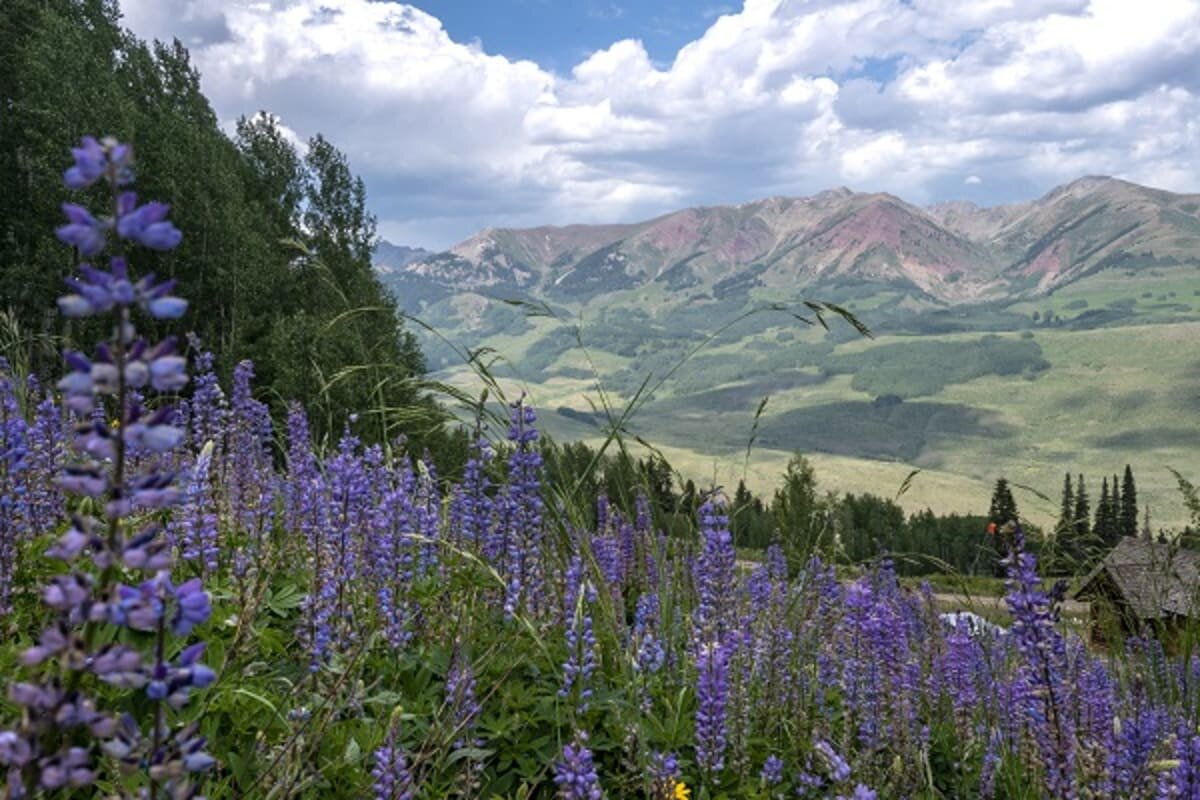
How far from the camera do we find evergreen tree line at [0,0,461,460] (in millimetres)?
36125

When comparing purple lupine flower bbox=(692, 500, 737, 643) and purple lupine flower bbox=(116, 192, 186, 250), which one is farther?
purple lupine flower bbox=(692, 500, 737, 643)

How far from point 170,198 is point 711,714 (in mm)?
42700

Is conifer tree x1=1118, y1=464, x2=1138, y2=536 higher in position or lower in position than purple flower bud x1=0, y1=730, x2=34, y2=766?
lower

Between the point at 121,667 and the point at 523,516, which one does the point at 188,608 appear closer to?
the point at 121,667

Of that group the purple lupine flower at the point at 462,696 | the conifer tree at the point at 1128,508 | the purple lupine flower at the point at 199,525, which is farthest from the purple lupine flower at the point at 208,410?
Result: the conifer tree at the point at 1128,508

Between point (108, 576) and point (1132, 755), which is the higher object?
point (108, 576)

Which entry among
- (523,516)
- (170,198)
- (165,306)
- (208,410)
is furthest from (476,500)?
(170,198)

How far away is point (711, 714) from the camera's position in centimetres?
419

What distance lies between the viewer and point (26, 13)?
1590 inches

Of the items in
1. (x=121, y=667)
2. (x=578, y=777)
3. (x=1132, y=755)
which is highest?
(x=121, y=667)

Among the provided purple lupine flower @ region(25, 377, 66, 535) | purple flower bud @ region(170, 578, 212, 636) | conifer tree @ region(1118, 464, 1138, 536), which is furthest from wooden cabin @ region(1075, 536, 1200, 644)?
conifer tree @ region(1118, 464, 1138, 536)

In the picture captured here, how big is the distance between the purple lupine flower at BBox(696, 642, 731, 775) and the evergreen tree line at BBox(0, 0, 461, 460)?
23765mm

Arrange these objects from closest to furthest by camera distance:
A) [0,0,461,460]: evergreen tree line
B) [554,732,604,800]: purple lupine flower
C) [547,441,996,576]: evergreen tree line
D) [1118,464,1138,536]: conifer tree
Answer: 1. [554,732,604,800]: purple lupine flower
2. [547,441,996,576]: evergreen tree line
3. [0,0,461,460]: evergreen tree line
4. [1118,464,1138,536]: conifer tree

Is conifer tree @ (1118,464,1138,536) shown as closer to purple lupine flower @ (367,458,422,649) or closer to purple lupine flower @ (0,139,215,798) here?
purple lupine flower @ (367,458,422,649)
